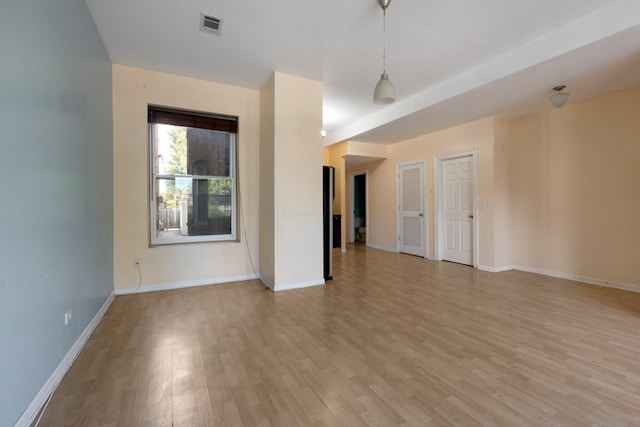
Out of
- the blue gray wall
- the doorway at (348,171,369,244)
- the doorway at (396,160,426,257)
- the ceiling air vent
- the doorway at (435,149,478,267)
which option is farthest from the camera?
the doorway at (348,171,369,244)

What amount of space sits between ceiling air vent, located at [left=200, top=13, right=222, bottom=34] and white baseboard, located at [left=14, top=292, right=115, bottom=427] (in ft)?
9.91

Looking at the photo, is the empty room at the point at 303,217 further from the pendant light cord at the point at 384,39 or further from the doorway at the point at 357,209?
the doorway at the point at 357,209

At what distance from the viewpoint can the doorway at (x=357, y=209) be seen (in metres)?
8.46

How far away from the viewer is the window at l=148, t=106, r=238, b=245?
3895 mm

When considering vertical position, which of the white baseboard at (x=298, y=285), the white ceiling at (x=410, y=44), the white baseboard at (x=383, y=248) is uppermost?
the white ceiling at (x=410, y=44)

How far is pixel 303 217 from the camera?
156 inches

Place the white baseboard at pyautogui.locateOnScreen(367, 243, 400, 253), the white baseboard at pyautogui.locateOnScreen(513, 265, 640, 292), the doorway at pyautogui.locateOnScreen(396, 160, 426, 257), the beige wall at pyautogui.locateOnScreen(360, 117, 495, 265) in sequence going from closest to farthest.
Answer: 1. the white baseboard at pyautogui.locateOnScreen(513, 265, 640, 292)
2. the beige wall at pyautogui.locateOnScreen(360, 117, 495, 265)
3. the doorway at pyautogui.locateOnScreen(396, 160, 426, 257)
4. the white baseboard at pyautogui.locateOnScreen(367, 243, 400, 253)

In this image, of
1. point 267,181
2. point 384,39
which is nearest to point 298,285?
point 267,181

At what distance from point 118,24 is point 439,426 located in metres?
4.19

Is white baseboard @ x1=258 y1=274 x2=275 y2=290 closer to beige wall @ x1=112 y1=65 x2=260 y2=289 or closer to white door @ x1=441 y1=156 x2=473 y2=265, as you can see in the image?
A: beige wall @ x1=112 y1=65 x2=260 y2=289

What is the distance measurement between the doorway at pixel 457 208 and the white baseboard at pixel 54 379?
554cm

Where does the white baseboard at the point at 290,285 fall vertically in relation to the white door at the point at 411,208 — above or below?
below

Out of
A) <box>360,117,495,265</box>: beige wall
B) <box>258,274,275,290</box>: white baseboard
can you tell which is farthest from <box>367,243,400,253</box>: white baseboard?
<box>258,274,275,290</box>: white baseboard

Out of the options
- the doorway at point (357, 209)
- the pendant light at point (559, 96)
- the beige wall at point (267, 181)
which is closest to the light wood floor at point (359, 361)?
the beige wall at point (267, 181)
